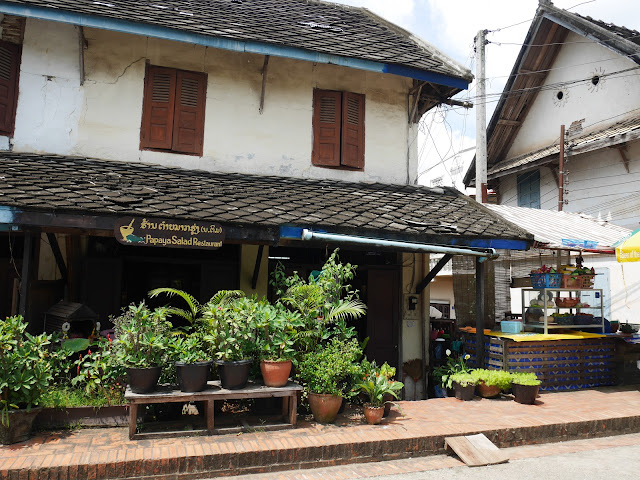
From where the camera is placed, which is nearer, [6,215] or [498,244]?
[6,215]

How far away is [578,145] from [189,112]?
11.3 metres

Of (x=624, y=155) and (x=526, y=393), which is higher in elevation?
(x=624, y=155)

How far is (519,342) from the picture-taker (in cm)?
853

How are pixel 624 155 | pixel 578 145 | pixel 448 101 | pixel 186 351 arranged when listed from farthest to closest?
pixel 578 145, pixel 624 155, pixel 448 101, pixel 186 351

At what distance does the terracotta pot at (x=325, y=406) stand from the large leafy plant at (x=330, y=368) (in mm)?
60

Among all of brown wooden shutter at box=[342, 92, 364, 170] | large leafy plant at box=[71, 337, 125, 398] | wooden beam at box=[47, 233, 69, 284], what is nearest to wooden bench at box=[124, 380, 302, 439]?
large leafy plant at box=[71, 337, 125, 398]

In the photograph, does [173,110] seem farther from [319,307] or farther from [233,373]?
[233,373]

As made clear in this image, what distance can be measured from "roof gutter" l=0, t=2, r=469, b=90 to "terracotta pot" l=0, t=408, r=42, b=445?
580 centimetres

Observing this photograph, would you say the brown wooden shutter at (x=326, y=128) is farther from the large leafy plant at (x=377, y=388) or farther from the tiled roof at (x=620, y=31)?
the tiled roof at (x=620, y=31)

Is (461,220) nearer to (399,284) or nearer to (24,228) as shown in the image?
(399,284)

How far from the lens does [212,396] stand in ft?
18.4

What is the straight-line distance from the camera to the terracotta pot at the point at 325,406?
6.10m

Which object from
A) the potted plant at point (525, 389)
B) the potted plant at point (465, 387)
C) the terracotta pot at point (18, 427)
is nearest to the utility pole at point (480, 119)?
the potted plant at point (525, 389)

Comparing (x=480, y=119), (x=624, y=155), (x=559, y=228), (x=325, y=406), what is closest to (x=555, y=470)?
(x=325, y=406)
